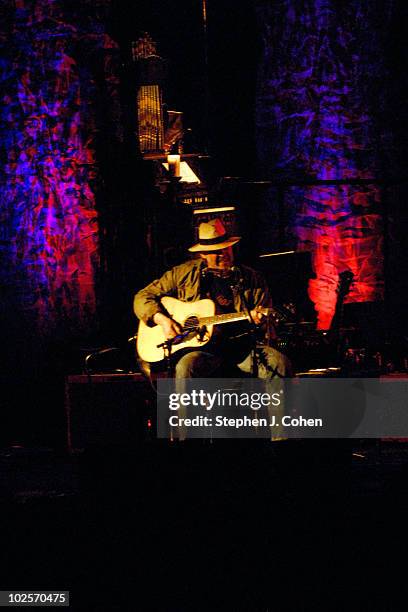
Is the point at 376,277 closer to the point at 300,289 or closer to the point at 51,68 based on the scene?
the point at 300,289

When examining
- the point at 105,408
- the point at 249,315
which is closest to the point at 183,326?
the point at 249,315

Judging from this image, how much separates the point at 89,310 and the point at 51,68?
2.45m

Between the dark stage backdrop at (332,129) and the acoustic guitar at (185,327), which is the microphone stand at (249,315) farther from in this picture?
the dark stage backdrop at (332,129)

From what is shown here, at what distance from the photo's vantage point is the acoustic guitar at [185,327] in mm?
6590

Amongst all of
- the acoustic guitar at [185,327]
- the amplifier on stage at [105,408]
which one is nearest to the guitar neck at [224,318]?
the acoustic guitar at [185,327]

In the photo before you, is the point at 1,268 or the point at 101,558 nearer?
the point at 101,558

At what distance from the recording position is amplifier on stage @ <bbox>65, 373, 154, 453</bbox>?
7012mm

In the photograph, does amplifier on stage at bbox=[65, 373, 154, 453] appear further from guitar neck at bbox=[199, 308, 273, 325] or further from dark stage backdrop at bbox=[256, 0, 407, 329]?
dark stage backdrop at bbox=[256, 0, 407, 329]

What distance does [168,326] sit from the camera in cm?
656

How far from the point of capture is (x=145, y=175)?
26.7ft

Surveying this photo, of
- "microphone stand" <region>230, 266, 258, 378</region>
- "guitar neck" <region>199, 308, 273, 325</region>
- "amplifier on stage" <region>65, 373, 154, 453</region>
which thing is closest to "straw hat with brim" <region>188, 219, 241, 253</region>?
"microphone stand" <region>230, 266, 258, 378</region>

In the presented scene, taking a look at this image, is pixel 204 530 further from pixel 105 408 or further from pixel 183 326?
pixel 105 408

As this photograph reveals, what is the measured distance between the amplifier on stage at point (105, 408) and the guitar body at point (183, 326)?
0.29 m

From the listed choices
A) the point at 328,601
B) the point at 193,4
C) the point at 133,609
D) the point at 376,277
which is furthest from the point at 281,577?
the point at 193,4
